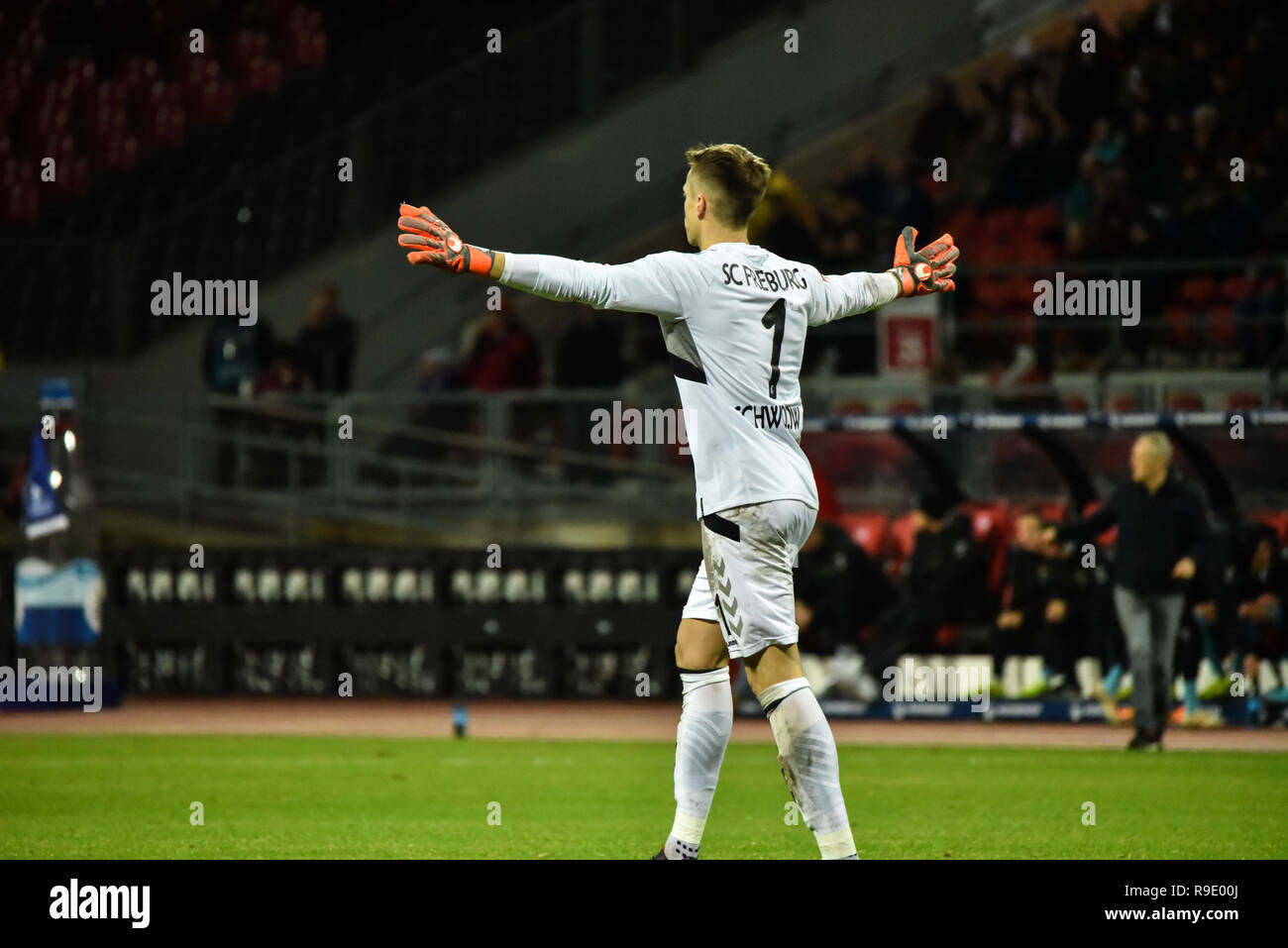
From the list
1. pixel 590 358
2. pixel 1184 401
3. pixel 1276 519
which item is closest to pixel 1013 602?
pixel 1276 519

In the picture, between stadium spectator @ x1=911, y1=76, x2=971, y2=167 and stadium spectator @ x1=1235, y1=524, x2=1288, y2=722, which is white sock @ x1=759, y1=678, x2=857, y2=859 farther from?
stadium spectator @ x1=911, y1=76, x2=971, y2=167

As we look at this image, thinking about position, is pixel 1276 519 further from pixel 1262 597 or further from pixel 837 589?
pixel 837 589

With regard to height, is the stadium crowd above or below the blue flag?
below

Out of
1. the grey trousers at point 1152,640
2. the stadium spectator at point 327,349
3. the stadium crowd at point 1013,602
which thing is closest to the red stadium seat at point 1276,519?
the stadium crowd at point 1013,602

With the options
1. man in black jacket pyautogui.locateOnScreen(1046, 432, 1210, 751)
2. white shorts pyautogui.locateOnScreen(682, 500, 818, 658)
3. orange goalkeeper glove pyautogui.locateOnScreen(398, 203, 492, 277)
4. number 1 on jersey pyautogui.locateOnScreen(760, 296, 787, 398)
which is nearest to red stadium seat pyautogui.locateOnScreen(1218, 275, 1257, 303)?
man in black jacket pyautogui.locateOnScreen(1046, 432, 1210, 751)

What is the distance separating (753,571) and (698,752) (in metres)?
0.78

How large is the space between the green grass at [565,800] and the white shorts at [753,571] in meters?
1.94

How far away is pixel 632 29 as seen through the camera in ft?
84.7

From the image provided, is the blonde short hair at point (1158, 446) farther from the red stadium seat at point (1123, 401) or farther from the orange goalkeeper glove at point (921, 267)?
the orange goalkeeper glove at point (921, 267)

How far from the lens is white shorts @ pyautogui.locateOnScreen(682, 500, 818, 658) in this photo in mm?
7055

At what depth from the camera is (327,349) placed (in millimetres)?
21125

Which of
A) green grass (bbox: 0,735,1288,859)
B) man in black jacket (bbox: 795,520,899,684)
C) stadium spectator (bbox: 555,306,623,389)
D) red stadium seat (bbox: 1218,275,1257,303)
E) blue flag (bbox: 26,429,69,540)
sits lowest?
green grass (bbox: 0,735,1288,859)

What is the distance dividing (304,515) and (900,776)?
856cm
